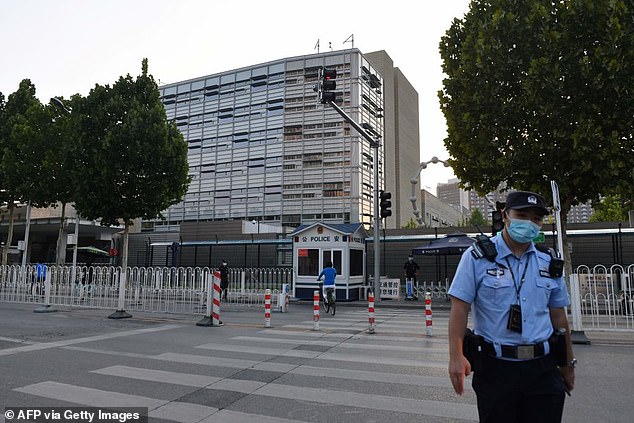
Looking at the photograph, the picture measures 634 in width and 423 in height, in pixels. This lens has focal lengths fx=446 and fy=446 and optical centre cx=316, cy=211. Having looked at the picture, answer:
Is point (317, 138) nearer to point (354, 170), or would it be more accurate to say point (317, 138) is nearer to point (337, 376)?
point (354, 170)

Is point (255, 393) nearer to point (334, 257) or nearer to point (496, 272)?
point (496, 272)

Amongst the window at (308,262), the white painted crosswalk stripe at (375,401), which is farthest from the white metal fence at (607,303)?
the window at (308,262)

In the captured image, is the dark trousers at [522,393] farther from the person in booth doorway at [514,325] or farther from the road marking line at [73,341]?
the road marking line at [73,341]

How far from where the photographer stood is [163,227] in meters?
68.5

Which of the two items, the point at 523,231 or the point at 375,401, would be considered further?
the point at 375,401

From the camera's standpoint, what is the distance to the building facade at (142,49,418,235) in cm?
5812

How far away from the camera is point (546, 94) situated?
12289 millimetres

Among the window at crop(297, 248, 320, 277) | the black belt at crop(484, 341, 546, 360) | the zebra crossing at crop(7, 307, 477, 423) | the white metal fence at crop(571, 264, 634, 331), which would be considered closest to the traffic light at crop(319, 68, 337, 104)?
the window at crop(297, 248, 320, 277)

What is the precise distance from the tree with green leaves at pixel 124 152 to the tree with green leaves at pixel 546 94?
1145cm

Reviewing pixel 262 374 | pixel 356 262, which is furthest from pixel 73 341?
pixel 356 262

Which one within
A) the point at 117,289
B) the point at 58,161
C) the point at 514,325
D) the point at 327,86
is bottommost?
the point at 117,289

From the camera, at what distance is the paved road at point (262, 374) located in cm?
487

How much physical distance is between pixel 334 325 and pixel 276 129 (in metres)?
52.5

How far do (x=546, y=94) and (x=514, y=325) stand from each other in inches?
454
